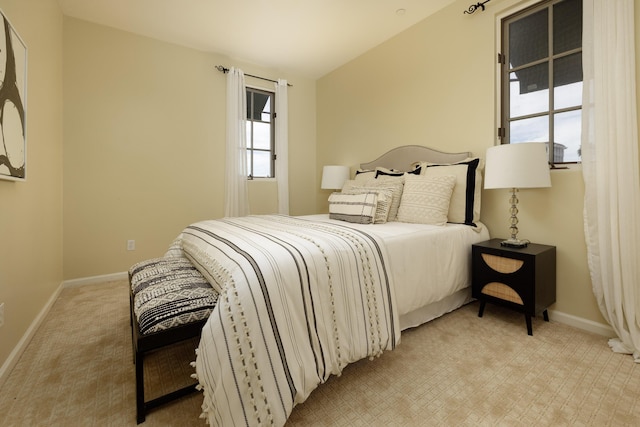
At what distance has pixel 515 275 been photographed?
203 cm

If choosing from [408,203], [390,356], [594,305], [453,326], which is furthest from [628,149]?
[390,356]

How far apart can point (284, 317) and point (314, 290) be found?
189 mm

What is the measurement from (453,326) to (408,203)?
988mm

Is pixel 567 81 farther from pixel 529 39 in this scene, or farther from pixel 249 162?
pixel 249 162

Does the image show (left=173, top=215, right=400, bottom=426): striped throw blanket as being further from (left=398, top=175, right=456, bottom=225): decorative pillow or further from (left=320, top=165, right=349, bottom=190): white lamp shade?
(left=320, top=165, right=349, bottom=190): white lamp shade

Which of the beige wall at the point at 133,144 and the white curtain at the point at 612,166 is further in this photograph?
the beige wall at the point at 133,144

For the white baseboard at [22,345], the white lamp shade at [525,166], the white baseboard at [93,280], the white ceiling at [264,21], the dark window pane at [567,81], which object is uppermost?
the white ceiling at [264,21]

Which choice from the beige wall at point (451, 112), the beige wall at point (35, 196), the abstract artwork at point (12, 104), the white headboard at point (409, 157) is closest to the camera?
the abstract artwork at point (12, 104)

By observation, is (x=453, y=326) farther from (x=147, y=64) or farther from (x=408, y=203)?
(x=147, y=64)

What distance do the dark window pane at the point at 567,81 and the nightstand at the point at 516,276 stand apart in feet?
3.52

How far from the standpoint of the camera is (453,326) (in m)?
2.13

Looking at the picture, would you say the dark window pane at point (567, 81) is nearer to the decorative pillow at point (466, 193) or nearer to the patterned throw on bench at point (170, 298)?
the decorative pillow at point (466, 193)

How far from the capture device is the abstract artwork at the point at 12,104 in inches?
60.5

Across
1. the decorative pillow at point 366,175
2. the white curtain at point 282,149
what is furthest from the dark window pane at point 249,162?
the decorative pillow at point 366,175
